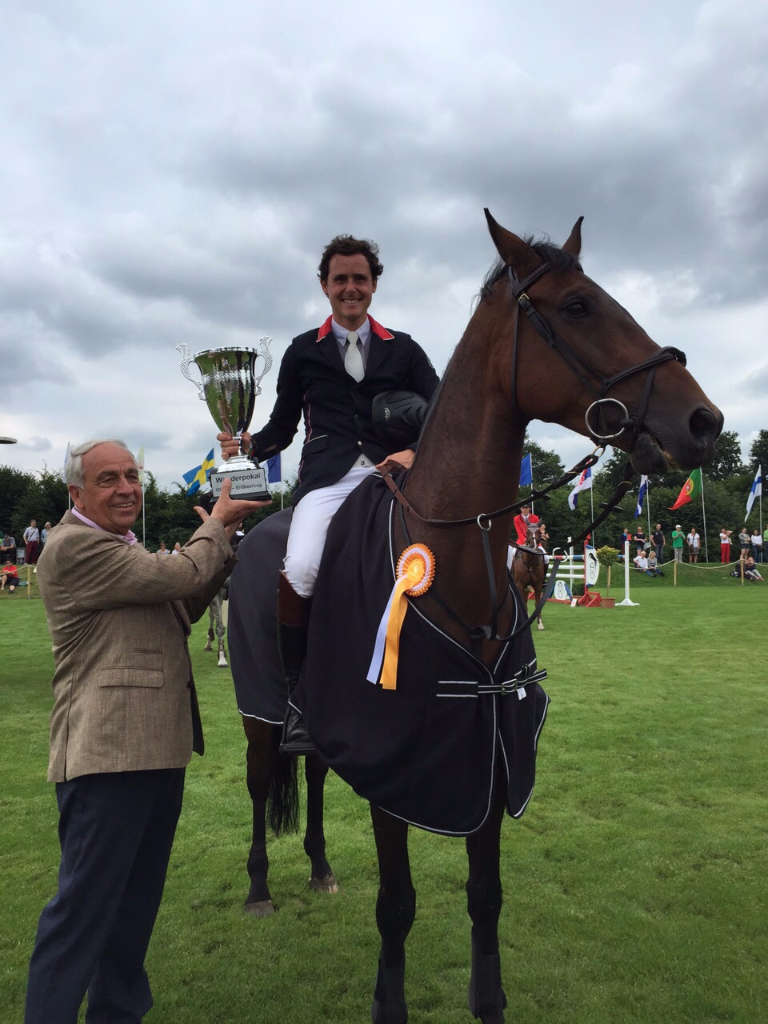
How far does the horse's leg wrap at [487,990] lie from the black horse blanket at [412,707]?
67 centimetres

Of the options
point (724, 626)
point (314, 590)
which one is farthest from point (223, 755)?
point (724, 626)

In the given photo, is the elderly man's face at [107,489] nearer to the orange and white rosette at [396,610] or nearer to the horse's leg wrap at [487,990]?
the orange and white rosette at [396,610]

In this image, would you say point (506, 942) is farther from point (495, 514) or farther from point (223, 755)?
point (223, 755)

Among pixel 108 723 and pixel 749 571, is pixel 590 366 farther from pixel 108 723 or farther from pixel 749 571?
pixel 749 571

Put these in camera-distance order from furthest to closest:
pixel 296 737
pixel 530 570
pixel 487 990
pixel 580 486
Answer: pixel 580 486
pixel 530 570
pixel 296 737
pixel 487 990

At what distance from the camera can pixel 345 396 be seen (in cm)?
341

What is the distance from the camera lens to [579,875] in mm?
4137

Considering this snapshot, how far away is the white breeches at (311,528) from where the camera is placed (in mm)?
2979

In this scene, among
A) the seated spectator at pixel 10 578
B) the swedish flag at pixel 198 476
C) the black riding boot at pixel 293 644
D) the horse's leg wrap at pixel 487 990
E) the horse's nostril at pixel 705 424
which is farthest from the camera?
the seated spectator at pixel 10 578

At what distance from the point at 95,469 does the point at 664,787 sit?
5.01 metres

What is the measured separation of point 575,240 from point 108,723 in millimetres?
2406

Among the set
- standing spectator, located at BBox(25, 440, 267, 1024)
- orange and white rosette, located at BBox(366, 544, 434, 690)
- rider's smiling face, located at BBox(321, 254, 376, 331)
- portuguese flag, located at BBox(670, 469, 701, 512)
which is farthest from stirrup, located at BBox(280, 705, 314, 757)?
portuguese flag, located at BBox(670, 469, 701, 512)

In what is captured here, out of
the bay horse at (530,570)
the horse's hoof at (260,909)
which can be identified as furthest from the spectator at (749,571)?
the horse's hoof at (260,909)

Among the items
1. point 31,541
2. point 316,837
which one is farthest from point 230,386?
point 31,541
